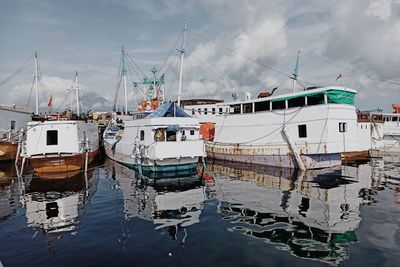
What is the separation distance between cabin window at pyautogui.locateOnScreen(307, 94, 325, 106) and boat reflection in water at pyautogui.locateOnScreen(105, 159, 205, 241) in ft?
43.8

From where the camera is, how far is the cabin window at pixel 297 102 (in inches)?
1097

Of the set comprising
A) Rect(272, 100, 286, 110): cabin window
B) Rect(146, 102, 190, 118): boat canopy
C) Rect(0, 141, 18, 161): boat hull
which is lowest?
Rect(0, 141, 18, 161): boat hull

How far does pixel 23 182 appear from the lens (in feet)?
71.9

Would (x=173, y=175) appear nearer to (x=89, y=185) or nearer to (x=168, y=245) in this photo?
(x=89, y=185)

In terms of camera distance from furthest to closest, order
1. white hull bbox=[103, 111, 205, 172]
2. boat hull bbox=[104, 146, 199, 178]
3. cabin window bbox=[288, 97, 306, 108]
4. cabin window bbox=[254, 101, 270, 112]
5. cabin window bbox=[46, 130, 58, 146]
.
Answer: cabin window bbox=[254, 101, 270, 112] < cabin window bbox=[288, 97, 306, 108] < cabin window bbox=[46, 130, 58, 146] < boat hull bbox=[104, 146, 199, 178] < white hull bbox=[103, 111, 205, 172]

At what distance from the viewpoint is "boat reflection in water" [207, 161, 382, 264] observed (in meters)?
10.3

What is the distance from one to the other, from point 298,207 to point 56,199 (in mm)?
13925

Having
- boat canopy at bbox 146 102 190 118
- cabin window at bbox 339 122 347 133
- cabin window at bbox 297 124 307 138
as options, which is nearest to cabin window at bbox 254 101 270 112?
cabin window at bbox 297 124 307 138

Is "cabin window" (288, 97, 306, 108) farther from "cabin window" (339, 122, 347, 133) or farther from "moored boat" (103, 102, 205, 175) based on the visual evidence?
"moored boat" (103, 102, 205, 175)

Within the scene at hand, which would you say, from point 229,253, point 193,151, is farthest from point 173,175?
point 229,253

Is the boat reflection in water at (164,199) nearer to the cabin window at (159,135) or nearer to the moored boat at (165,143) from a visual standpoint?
the moored boat at (165,143)

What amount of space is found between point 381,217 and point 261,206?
5.59 m

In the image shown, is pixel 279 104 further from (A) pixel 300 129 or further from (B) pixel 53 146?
(B) pixel 53 146

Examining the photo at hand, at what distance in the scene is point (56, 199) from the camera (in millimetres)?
16609
